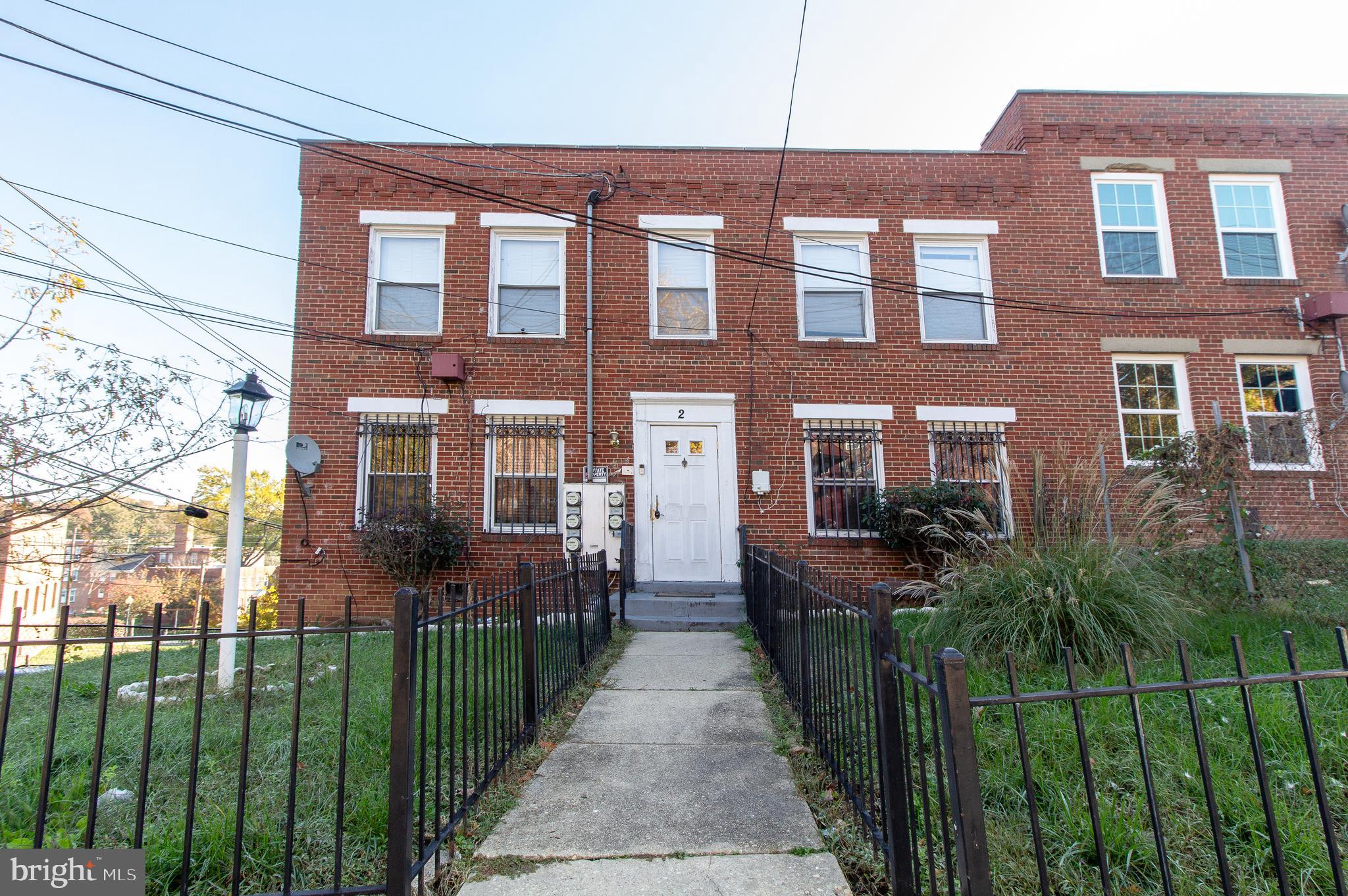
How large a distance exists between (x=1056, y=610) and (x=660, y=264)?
7.26 meters

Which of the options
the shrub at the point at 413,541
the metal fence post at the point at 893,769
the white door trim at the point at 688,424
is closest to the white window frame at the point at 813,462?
the white door trim at the point at 688,424

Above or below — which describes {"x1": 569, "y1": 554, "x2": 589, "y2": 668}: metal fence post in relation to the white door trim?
below

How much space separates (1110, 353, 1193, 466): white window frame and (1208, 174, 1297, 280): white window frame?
165 cm

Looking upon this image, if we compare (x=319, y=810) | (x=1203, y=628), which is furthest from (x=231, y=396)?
(x=1203, y=628)

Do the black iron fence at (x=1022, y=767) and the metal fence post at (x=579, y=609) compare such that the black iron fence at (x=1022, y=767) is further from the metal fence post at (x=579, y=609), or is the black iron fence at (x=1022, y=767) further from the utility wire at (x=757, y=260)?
the utility wire at (x=757, y=260)

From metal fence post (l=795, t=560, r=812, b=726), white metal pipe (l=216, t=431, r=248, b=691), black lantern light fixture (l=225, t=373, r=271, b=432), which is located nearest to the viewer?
metal fence post (l=795, t=560, r=812, b=726)

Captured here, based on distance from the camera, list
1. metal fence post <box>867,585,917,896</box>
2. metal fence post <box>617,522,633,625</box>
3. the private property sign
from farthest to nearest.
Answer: metal fence post <box>617,522,633,625</box>
the private property sign
metal fence post <box>867,585,917,896</box>

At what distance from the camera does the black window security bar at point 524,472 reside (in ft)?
30.7

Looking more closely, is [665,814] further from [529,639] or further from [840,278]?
[840,278]

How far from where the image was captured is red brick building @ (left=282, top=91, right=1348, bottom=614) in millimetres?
9344

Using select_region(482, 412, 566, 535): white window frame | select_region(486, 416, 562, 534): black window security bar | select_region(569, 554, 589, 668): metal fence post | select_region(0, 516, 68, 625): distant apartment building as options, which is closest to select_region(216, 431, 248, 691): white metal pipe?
select_region(0, 516, 68, 625): distant apartment building

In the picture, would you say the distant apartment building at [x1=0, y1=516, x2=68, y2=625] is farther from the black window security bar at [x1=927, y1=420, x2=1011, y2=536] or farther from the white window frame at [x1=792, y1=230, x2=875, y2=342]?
the black window security bar at [x1=927, y1=420, x2=1011, y2=536]

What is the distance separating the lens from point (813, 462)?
954 centimetres

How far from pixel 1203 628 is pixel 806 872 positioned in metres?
4.86
